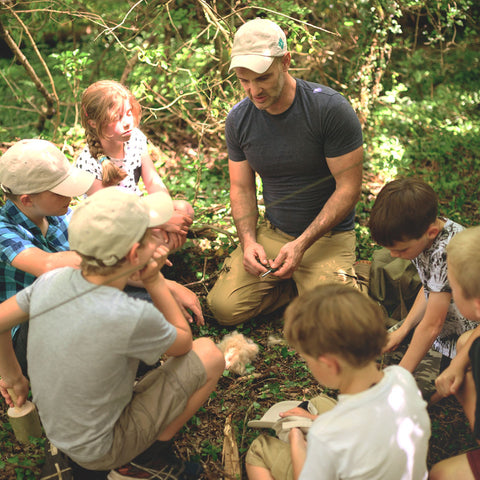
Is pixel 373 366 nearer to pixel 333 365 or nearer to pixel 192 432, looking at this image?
pixel 333 365

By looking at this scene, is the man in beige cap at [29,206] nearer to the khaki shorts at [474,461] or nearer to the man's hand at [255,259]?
the man's hand at [255,259]

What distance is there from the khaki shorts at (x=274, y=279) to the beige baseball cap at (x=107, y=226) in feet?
5.08

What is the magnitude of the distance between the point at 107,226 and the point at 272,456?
1213 millimetres

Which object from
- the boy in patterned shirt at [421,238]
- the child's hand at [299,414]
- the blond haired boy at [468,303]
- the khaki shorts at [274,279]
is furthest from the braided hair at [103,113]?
the blond haired boy at [468,303]

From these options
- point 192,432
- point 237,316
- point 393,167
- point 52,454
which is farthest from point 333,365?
point 393,167

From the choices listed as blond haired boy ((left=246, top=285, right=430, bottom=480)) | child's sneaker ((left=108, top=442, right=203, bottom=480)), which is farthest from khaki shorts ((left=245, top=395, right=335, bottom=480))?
blond haired boy ((left=246, top=285, right=430, bottom=480))

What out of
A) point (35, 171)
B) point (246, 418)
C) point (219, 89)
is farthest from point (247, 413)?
point (219, 89)

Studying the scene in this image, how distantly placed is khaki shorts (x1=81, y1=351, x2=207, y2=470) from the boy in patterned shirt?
104 centimetres

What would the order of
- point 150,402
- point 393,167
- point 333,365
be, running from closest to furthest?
point 333,365 → point 150,402 → point 393,167

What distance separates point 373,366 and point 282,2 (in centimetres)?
376

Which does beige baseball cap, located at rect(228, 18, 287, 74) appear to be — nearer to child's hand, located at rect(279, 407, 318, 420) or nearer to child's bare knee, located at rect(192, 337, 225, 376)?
child's bare knee, located at rect(192, 337, 225, 376)

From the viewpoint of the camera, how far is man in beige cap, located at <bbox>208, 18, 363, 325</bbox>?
285cm

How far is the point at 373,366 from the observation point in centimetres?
164

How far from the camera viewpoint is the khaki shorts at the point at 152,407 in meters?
1.87
